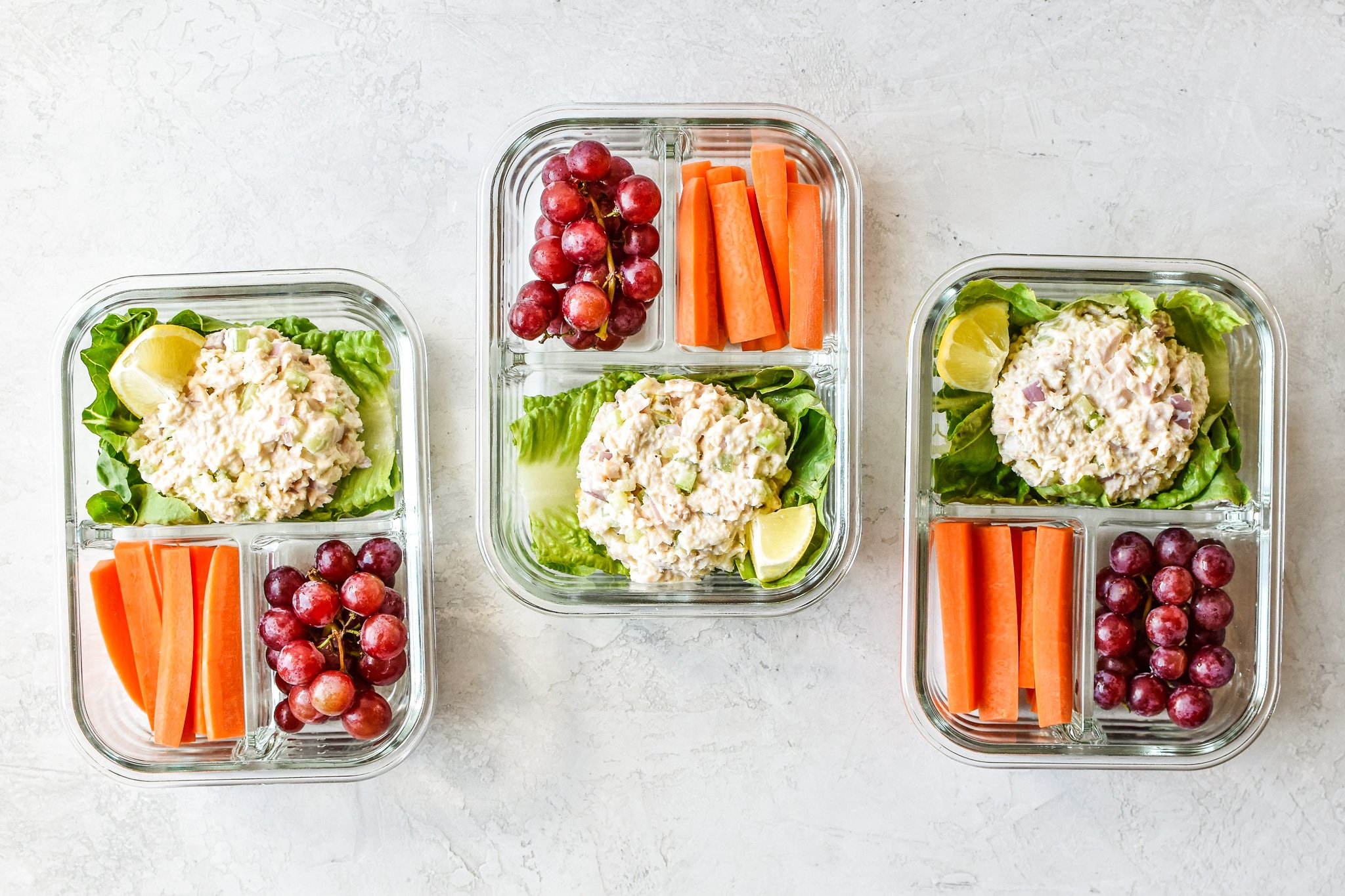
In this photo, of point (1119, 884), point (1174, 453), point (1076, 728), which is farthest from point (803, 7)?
point (1119, 884)

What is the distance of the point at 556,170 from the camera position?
4.92ft

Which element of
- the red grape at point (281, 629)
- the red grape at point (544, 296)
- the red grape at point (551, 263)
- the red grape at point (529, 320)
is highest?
the red grape at point (551, 263)

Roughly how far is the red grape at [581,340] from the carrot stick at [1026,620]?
767mm

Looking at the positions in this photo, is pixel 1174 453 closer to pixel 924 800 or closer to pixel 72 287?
pixel 924 800

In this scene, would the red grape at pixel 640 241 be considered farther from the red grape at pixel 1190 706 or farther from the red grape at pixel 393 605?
the red grape at pixel 1190 706

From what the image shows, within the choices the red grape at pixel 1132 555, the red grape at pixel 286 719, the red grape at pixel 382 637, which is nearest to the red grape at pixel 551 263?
the red grape at pixel 382 637

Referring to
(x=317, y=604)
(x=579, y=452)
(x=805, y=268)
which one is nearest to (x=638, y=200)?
(x=805, y=268)

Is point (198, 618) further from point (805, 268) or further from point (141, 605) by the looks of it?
point (805, 268)

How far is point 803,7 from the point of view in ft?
5.41

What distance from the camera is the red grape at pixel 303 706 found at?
4.84ft

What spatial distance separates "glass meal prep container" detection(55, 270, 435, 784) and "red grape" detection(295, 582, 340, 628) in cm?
10

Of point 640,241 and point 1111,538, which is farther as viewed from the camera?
point 1111,538

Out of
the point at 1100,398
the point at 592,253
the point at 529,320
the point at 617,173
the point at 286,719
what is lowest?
the point at 286,719

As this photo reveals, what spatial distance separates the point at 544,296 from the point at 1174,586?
42.7 inches
